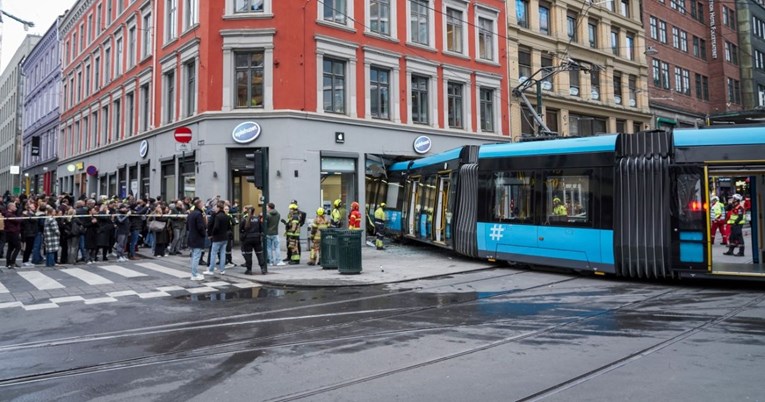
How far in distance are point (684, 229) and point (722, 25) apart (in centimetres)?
4441

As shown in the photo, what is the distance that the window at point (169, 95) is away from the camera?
23250mm

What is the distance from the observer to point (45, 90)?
46.7 m

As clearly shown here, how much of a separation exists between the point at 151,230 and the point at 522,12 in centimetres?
2364

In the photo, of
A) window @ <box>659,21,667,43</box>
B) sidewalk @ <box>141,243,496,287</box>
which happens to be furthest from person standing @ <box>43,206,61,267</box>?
window @ <box>659,21,667,43</box>

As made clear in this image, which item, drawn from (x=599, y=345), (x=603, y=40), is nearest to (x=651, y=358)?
(x=599, y=345)

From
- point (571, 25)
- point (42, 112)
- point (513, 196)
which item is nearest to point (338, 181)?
point (513, 196)

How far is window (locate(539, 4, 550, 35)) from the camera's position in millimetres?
31188

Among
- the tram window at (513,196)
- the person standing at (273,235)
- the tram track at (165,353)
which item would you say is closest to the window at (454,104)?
the tram window at (513,196)

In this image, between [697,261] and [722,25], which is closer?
[697,261]

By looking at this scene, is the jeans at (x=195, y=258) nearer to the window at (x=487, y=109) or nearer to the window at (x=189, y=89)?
the window at (x=189, y=89)

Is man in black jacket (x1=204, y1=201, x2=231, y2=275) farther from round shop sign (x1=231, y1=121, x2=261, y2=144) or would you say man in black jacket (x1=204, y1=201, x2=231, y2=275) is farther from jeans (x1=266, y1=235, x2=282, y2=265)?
round shop sign (x1=231, y1=121, x2=261, y2=144)

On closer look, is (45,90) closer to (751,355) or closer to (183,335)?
(183,335)

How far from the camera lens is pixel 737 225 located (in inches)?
572

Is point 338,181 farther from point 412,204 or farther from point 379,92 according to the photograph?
point 379,92
